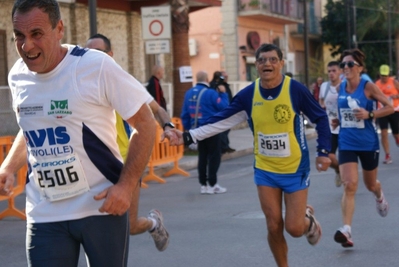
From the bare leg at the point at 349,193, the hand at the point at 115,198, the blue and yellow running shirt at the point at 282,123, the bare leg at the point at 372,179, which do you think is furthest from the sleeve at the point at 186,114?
the hand at the point at 115,198

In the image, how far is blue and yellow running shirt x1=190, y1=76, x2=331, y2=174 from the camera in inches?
265

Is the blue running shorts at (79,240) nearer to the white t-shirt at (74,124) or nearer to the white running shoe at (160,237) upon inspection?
the white t-shirt at (74,124)

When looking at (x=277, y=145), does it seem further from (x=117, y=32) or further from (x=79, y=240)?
(x=117, y=32)

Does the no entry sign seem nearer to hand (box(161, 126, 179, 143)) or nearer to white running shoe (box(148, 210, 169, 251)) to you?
white running shoe (box(148, 210, 169, 251))

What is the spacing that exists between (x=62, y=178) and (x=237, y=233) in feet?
17.2

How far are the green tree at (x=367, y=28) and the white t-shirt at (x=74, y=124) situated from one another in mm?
45232

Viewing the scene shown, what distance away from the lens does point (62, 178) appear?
4121 mm

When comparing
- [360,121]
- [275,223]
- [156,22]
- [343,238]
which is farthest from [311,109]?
[156,22]

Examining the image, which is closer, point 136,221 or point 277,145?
point 277,145

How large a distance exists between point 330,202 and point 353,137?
2.62 m

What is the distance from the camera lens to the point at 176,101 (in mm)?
20875

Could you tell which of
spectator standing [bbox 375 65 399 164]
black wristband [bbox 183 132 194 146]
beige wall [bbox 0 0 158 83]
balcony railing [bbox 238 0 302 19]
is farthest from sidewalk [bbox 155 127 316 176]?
black wristband [bbox 183 132 194 146]

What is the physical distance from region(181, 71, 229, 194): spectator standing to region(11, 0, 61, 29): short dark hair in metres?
9.01

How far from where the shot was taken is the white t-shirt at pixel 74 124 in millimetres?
4078
